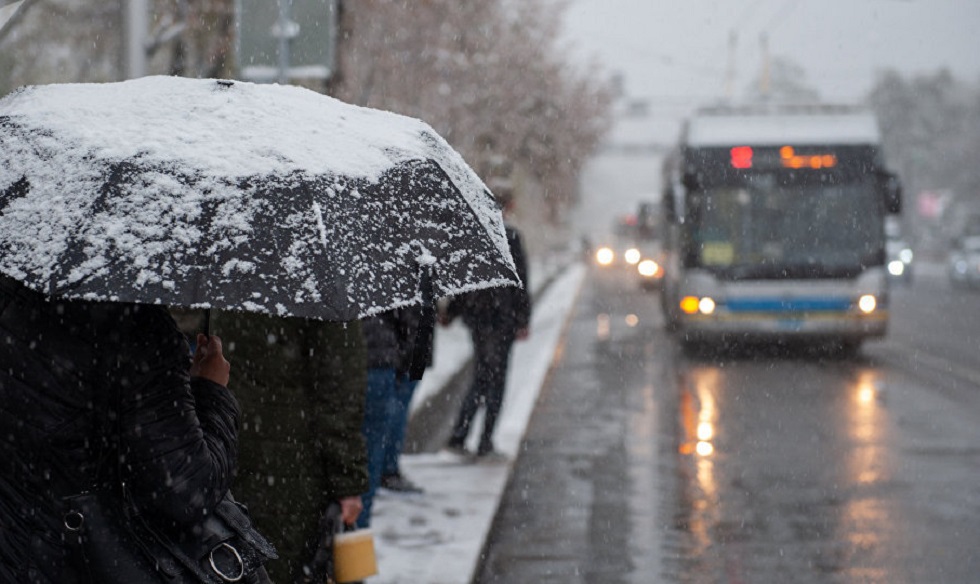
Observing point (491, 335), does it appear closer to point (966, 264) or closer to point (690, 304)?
point (690, 304)

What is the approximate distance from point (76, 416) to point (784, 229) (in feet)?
50.3

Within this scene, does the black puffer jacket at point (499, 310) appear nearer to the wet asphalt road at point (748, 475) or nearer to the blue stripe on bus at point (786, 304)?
the wet asphalt road at point (748, 475)

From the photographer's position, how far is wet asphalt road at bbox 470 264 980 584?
6.83m

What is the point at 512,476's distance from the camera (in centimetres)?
911

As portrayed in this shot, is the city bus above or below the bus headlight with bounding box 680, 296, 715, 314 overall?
above

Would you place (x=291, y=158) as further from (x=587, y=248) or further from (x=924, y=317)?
(x=587, y=248)

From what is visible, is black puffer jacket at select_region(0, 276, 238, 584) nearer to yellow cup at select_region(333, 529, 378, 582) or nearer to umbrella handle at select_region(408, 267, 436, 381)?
umbrella handle at select_region(408, 267, 436, 381)

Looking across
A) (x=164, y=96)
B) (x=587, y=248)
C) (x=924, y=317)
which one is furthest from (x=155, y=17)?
(x=587, y=248)

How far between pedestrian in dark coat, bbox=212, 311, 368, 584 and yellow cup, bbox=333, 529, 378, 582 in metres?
0.19

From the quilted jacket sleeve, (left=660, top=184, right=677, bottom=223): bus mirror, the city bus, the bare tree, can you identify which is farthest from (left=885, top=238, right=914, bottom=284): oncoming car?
the quilted jacket sleeve

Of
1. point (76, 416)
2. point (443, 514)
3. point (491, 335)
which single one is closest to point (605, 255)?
point (491, 335)

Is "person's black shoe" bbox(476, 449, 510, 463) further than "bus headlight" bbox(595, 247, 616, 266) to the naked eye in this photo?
No

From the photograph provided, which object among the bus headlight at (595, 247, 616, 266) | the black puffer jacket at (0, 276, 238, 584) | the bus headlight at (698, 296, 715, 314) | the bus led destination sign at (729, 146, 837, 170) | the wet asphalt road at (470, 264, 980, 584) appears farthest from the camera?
the bus headlight at (595, 247, 616, 266)

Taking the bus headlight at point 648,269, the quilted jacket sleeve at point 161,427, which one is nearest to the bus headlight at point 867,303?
the quilted jacket sleeve at point 161,427
